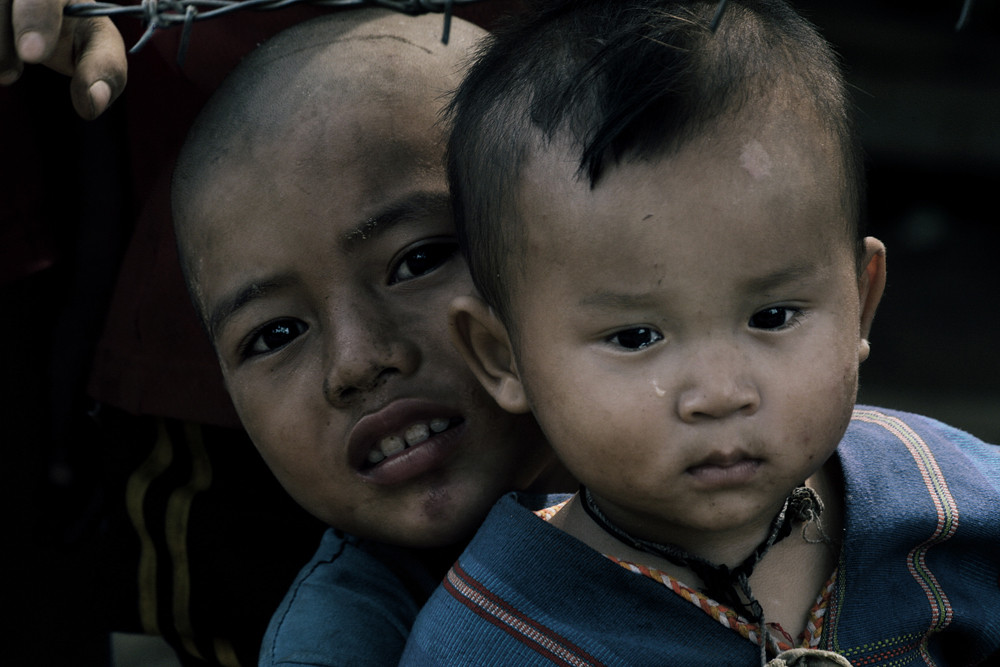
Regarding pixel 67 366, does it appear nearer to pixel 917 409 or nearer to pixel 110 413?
pixel 110 413

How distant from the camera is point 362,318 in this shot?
125 cm

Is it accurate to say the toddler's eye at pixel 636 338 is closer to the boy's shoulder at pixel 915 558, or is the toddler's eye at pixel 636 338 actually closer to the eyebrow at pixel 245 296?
the boy's shoulder at pixel 915 558

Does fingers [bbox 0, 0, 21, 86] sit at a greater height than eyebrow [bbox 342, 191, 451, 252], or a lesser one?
greater

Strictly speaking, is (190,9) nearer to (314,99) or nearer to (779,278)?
(314,99)

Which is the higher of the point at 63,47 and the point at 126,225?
the point at 63,47

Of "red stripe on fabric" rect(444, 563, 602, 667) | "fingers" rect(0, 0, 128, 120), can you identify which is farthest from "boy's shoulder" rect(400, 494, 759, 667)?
"fingers" rect(0, 0, 128, 120)

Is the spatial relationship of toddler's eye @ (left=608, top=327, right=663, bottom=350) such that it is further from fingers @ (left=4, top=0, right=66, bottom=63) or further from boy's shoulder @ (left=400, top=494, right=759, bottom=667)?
fingers @ (left=4, top=0, right=66, bottom=63)

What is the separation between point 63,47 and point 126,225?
60cm

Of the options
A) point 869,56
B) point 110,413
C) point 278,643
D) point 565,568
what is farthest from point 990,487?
point 869,56

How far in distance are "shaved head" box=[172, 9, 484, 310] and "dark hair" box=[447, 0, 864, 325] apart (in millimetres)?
166

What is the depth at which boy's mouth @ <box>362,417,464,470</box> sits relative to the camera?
1.27 metres

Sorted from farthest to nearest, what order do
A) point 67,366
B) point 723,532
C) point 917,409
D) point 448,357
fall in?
point 917,409 < point 67,366 < point 448,357 < point 723,532

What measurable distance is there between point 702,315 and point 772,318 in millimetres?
72

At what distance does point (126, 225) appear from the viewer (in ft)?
5.69
